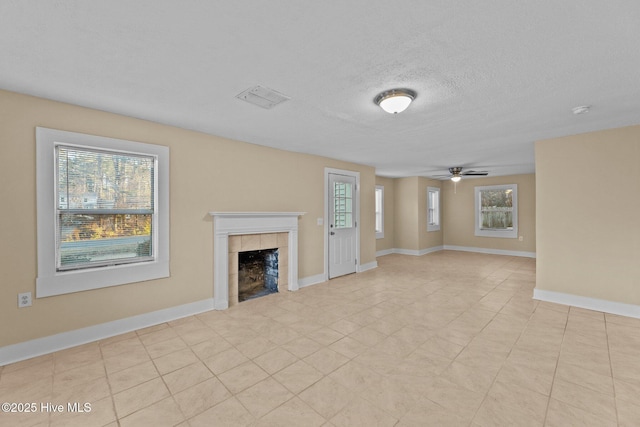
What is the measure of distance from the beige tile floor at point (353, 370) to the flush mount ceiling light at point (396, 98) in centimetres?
226

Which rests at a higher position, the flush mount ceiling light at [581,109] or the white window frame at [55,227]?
the flush mount ceiling light at [581,109]

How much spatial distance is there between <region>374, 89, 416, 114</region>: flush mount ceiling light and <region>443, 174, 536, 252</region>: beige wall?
7126 mm

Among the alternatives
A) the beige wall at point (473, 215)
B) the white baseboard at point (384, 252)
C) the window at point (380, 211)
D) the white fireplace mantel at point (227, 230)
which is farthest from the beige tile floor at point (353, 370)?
the beige wall at point (473, 215)

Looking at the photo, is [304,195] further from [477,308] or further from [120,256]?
[477,308]

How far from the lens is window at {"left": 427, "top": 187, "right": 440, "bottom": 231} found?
866 centimetres

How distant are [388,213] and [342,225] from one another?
3225mm

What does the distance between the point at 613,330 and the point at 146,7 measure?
5.04m

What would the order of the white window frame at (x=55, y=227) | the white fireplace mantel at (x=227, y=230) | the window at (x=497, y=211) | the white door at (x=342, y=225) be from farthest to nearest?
the window at (x=497, y=211), the white door at (x=342, y=225), the white fireplace mantel at (x=227, y=230), the white window frame at (x=55, y=227)

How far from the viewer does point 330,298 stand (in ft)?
13.6

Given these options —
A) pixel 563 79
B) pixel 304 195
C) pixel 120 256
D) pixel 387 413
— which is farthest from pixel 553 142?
pixel 120 256

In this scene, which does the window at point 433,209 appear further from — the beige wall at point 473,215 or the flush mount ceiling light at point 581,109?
the flush mount ceiling light at point 581,109

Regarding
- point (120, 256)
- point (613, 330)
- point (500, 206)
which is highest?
point (500, 206)

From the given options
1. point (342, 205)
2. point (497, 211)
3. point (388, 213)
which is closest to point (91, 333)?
point (342, 205)

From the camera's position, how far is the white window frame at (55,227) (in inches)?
99.7
